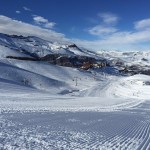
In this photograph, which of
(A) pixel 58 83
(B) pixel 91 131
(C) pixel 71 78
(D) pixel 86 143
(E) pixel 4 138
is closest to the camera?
(E) pixel 4 138

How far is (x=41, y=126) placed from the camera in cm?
2205

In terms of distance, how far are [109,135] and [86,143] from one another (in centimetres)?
424

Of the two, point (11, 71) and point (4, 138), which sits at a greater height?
point (11, 71)

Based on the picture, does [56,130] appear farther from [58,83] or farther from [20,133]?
[58,83]

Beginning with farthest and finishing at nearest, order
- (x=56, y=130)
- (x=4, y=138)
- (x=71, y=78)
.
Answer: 1. (x=71, y=78)
2. (x=56, y=130)
3. (x=4, y=138)

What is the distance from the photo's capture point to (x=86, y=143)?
688 inches

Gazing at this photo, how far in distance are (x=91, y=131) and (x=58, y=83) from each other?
413ft

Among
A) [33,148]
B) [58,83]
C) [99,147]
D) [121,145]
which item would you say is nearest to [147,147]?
[121,145]

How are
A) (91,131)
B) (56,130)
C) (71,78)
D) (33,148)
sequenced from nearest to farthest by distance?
(33,148), (56,130), (91,131), (71,78)

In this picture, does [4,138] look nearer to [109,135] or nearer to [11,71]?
[109,135]

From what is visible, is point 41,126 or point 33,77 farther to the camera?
point 33,77

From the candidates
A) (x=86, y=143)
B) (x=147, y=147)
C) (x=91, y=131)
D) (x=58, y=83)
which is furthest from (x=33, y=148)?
(x=58, y=83)

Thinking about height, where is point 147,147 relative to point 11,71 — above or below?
below

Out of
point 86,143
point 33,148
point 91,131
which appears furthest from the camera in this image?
point 91,131
